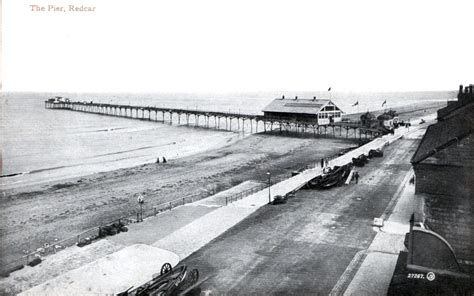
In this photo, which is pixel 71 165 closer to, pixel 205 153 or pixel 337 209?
pixel 205 153

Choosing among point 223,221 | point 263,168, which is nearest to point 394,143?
point 263,168

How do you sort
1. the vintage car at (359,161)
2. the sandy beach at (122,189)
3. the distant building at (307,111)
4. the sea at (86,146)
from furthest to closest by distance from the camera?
1. the distant building at (307,111)
2. the sea at (86,146)
3. the vintage car at (359,161)
4. the sandy beach at (122,189)

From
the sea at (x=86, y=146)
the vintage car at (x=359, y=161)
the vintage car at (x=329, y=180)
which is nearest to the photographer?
the vintage car at (x=329, y=180)

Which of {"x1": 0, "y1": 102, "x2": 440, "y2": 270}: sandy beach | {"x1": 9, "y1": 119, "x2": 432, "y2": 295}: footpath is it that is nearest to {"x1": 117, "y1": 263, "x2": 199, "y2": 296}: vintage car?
{"x1": 9, "y1": 119, "x2": 432, "y2": 295}: footpath

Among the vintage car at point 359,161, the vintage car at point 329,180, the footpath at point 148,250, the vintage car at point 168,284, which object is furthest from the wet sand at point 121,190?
the vintage car at point 168,284

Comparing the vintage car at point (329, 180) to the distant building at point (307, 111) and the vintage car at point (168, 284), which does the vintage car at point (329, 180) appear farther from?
the distant building at point (307, 111)

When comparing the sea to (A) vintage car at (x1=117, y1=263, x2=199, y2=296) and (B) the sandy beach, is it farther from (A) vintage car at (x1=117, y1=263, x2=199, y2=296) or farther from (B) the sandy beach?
(A) vintage car at (x1=117, y1=263, x2=199, y2=296)
